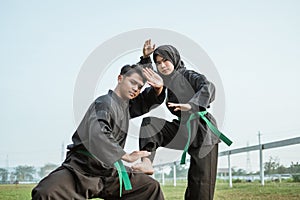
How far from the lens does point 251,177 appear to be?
23.0ft

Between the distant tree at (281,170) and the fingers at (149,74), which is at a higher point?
the fingers at (149,74)

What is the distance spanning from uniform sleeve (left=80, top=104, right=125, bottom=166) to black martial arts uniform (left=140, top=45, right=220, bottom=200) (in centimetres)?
45

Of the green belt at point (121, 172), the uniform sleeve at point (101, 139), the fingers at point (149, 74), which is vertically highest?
the fingers at point (149, 74)

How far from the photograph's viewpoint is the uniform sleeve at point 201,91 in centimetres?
264

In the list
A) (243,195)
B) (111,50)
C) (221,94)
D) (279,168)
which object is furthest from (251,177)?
(111,50)

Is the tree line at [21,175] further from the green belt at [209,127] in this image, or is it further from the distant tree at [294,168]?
the green belt at [209,127]

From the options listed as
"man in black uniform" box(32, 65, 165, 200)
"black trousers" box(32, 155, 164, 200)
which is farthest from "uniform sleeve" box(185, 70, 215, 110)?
"black trousers" box(32, 155, 164, 200)

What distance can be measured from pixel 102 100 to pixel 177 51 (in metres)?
0.66

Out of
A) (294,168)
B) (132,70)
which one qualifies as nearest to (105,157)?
(132,70)

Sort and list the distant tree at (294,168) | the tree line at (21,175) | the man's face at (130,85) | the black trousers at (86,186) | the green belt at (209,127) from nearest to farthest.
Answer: the black trousers at (86,186)
the man's face at (130,85)
the green belt at (209,127)
the distant tree at (294,168)
the tree line at (21,175)

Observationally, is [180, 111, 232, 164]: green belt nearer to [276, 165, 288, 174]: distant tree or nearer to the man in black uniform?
the man in black uniform

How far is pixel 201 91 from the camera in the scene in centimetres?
265

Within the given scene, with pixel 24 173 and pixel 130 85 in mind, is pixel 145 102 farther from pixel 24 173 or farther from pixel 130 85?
pixel 24 173

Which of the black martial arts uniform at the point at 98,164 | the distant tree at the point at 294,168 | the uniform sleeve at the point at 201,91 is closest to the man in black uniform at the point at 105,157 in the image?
the black martial arts uniform at the point at 98,164
